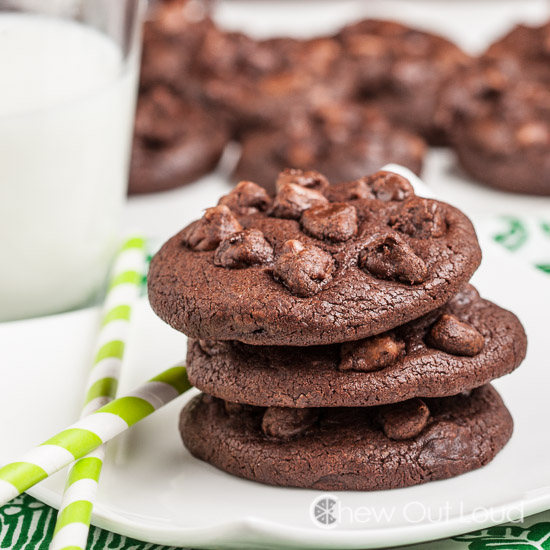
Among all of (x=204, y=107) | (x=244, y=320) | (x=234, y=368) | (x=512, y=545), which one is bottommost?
(x=204, y=107)

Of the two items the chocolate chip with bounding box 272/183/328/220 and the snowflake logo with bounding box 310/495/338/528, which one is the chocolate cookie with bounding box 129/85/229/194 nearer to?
the chocolate chip with bounding box 272/183/328/220

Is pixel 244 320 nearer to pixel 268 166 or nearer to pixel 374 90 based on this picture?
pixel 268 166

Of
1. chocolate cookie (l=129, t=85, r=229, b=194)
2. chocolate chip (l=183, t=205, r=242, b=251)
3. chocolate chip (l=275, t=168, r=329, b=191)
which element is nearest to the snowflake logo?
chocolate chip (l=183, t=205, r=242, b=251)

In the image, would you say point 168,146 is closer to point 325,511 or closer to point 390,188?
point 390,188

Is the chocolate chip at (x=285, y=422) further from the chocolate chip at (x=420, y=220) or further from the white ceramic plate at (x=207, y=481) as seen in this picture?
the chocolate chip at (x=420, y=220)

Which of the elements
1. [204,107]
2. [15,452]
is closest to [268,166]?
[204,107]

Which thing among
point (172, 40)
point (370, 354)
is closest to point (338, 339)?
point (370, 354)
